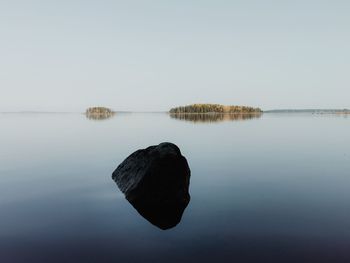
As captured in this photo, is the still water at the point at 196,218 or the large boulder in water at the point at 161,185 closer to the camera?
the still water at the point at 196,218

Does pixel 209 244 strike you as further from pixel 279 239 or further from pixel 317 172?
pixel 317 172

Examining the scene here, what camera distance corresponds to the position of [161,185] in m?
17.7

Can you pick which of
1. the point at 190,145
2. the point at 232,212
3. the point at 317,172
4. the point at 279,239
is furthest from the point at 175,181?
the point at 190,145

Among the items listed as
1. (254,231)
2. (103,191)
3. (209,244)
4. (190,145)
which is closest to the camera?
(209,244)

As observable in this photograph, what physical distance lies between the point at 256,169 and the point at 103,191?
1457cm

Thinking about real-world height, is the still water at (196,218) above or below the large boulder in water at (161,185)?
below

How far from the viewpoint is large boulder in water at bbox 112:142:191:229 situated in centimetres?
1716

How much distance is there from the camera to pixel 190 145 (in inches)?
1879

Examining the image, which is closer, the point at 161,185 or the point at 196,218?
the point at 196,218

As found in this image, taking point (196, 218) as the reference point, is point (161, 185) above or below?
above

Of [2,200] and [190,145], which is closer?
[2,200]

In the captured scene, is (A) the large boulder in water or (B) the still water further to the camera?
(A) the large boulder in water

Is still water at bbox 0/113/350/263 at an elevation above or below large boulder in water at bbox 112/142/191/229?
below

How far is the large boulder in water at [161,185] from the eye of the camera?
17.2 meters
